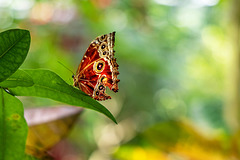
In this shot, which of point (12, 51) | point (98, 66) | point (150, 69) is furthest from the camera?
point (150, 69)

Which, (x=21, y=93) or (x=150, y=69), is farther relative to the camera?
(x=150, y=69)

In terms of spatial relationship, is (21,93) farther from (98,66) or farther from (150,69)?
(150,69)

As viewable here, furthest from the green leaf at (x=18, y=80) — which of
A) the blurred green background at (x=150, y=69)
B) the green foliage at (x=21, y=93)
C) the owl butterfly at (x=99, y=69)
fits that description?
the blurred green background at (x=150, y=69)

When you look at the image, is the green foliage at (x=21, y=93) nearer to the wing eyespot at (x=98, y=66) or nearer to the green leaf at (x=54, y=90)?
the green leaf at (x=54, y=90)

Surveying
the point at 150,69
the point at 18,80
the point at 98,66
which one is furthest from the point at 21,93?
the point at 150,69

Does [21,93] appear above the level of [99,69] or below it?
below

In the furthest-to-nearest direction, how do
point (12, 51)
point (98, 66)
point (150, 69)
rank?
point (150, 69) → point (98, 66) → point (12, 51)

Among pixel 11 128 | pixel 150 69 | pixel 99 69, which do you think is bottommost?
pixel 11 128

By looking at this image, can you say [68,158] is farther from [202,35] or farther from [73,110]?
[202,35]
